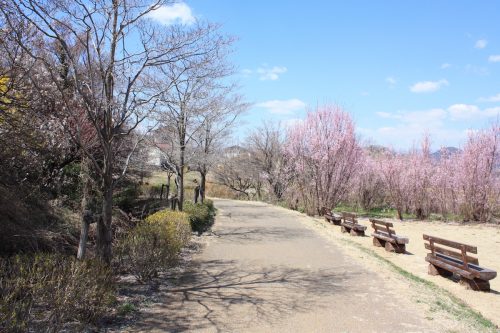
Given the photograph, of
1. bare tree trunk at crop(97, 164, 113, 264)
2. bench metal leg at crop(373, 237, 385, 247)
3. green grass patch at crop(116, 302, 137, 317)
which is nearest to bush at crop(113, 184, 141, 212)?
bare tree trunk at crop(97, 164, 113, 264)

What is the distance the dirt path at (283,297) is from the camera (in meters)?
5.30

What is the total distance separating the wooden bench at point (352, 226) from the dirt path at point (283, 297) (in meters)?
3.62

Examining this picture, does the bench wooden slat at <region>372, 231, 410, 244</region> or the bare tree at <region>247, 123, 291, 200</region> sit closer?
the bench wooden slat at <region>372, 231, 410, 244</region>

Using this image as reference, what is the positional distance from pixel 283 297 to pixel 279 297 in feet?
0.21

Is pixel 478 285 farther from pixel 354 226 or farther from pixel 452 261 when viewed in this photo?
pixel 354 226

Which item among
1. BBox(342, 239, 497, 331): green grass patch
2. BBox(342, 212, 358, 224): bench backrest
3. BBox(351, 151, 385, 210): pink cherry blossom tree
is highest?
BBox(351, 151, 385, 210): pink cherry blossom tree

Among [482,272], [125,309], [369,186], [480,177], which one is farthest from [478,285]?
[369,186]

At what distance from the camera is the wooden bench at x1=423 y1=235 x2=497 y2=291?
7511 millimetres

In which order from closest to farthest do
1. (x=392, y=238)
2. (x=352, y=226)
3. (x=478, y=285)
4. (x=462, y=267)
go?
1. (x=478, y=285)
2. (x=462, y=267)
3. (x=392, y=238)
4. (x=352, y=226)

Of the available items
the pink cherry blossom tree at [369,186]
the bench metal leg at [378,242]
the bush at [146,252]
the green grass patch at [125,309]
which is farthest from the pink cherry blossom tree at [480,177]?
the green grass patch at [125,309]

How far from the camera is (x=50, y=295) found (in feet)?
13.3

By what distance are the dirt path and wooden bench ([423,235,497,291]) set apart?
3.93ft

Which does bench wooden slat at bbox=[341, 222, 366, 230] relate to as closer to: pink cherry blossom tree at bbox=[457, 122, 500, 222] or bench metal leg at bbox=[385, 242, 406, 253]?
bench metal leg at bbox=[385, 242, 406, 253]

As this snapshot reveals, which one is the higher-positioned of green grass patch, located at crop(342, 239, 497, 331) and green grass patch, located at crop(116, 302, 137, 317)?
green grass patch, located at crop(116, 302, 137, 317)
